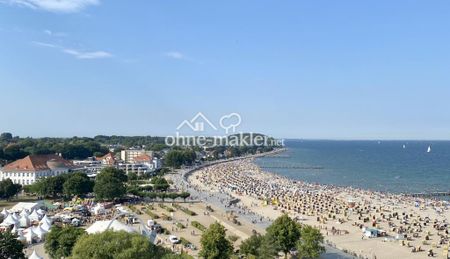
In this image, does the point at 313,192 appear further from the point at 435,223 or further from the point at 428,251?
the point at 428,251

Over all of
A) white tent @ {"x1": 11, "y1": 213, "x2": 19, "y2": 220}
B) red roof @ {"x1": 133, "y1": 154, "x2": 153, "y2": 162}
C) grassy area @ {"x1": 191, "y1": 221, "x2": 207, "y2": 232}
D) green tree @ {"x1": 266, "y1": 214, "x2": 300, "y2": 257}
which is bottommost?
grassy area @ {"x1": 191, "y1": 221, "x2": 207, "y2": 232}

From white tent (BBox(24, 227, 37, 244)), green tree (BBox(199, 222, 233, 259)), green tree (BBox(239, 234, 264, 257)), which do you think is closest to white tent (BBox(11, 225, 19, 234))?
white tent (BBox(24, 227, 37, 244))

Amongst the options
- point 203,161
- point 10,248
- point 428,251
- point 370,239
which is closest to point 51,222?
point 10,248

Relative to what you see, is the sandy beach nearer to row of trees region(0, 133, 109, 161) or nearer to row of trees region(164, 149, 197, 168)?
row of trees region(164, 149, 197, 168)

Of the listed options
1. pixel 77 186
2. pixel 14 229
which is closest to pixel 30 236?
pixel 14 229

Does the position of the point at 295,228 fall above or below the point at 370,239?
above

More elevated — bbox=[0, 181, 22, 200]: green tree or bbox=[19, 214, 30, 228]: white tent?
bbox=[0, 181, 22, 200]: green tree

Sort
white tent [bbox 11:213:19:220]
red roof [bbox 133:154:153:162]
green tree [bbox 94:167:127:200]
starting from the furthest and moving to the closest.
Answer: red roof [bbox 133:154:153:162] → green tree [bbox 94:167:127:200] → white tent [bbox 11:213:19:220]
